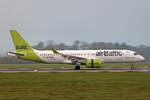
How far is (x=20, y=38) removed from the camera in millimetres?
51344

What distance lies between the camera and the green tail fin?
50.9 meters

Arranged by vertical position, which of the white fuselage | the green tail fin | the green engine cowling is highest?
the green tail fin

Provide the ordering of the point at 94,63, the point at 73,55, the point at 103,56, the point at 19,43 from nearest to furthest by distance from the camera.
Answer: the point at 94,63, the point at 103,56, the point at 73,55, the point at 19,43

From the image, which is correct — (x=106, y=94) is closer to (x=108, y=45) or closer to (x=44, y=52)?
(x=44, y=52)

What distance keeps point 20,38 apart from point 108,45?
299 feet

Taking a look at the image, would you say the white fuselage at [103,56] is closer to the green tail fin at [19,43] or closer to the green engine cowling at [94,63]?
the green tail fin at [19,43]

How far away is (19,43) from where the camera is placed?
51.0 meters

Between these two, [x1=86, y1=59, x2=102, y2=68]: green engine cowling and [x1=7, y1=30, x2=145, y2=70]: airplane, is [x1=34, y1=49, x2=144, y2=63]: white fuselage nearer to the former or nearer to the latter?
[x1=7, y1=30, x2=145, y2=70]: airplane

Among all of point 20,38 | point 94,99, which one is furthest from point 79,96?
point 20,38

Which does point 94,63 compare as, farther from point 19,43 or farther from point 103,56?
point 19,43

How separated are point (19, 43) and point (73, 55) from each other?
10.7 m

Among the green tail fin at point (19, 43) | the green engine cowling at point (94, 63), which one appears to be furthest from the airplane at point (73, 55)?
the green engine cowling at point (94, 63)

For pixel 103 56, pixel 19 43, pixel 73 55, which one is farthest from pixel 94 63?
pixel 19 43

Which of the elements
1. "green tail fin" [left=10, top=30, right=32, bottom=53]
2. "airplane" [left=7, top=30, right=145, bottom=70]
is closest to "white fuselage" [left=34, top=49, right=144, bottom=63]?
"airplane" [left=7, top=30, right=145, bottom=70]
